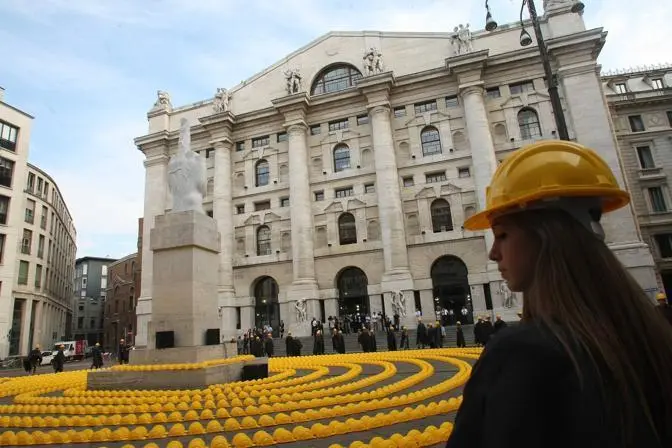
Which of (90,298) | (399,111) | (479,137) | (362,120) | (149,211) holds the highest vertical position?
(399,111)

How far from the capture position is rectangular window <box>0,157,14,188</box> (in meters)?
40.7

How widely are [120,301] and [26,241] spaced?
2364 cm

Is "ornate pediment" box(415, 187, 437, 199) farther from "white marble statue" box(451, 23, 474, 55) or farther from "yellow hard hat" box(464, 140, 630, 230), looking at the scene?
"yellow hard hat" box(464, 140, 630, 230)

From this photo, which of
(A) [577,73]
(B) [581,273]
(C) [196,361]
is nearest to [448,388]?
(C) [196,361]

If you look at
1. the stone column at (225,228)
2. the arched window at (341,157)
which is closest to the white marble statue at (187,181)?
the stone column at (225,228)

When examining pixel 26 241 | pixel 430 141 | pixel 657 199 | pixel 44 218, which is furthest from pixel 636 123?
pixel 44 218

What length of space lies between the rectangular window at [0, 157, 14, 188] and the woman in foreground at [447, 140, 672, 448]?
5052 cm

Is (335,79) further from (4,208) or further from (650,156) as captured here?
(4,208)

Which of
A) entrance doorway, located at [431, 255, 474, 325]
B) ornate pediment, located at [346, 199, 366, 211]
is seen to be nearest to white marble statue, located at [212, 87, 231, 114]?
ornate pediment, located at [346, 199, 366, 211]

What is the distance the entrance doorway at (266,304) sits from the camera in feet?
125

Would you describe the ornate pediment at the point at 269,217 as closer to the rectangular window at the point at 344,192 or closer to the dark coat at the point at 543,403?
the rectangular window at the point at 344,192

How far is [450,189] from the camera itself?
36.0 m

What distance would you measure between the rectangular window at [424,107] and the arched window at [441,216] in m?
8.29

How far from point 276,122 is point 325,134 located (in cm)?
518
